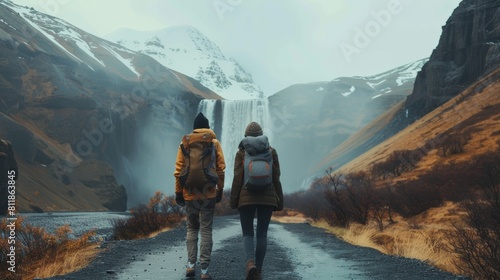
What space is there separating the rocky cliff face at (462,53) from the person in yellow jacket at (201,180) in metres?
73.8

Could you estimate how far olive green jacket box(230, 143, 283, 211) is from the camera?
7199 millimetres

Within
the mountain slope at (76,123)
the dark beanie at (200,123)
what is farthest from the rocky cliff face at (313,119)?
the dark beanie at (200,123)

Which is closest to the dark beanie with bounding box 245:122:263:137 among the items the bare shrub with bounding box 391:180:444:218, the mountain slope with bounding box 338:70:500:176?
the bare shrub with bounding box 391:180:444:218

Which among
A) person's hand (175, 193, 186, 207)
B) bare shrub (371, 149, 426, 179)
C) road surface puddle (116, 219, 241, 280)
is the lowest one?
road surface puddle (116, 219, 241, 280)

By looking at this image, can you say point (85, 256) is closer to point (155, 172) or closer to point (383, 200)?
point (383, 200)

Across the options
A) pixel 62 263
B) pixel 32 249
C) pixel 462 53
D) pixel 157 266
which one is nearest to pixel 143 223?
pixel 32 249

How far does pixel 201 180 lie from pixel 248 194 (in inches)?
32.7

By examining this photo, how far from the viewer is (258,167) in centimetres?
719

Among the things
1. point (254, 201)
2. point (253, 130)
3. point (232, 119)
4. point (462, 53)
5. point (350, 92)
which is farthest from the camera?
point (350, 92)

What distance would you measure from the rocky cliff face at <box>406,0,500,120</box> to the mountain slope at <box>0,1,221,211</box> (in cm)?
6138

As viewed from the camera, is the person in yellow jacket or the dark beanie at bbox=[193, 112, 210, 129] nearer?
the person in yellow jacket

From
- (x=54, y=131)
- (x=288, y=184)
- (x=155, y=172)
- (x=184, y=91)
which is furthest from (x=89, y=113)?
(x=288, y=184)

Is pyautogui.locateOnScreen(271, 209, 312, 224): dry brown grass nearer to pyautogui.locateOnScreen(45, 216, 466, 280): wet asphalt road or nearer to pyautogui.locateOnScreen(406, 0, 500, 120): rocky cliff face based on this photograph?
pyautogui.locateOnScreen(45, 216, 466, 280): wet asphalt road

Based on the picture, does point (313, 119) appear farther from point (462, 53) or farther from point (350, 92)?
point (462, 53)
